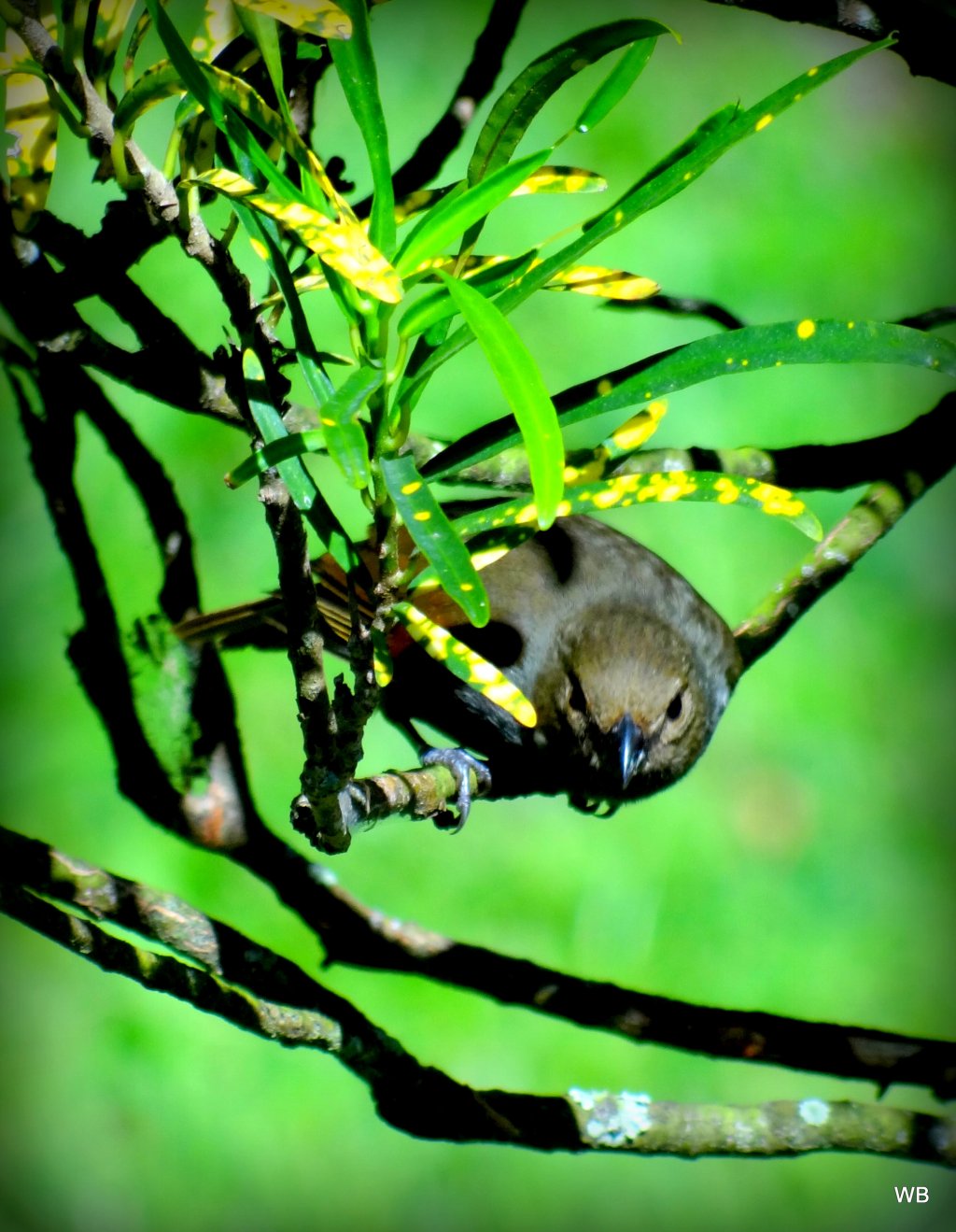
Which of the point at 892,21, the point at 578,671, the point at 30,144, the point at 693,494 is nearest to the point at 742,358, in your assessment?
the point at 693,494

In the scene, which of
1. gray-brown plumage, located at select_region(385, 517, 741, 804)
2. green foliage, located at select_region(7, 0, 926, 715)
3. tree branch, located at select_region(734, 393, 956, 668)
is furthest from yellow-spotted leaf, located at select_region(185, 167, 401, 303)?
tree branch, located at select_region(734, 393, 956, 668)

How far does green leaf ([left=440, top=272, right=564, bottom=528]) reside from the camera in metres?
0.64

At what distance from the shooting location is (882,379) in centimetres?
183

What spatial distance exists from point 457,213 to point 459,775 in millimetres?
752

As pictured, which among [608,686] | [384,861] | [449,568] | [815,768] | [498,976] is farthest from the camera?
[815,768]

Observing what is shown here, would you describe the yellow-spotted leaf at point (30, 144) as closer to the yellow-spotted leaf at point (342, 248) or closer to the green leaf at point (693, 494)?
the yellow-spotted leaf at point (342, 248)

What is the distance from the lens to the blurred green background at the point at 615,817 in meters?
1.61

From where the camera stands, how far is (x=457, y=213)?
2.34 feet

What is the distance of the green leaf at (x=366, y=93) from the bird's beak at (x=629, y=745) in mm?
711

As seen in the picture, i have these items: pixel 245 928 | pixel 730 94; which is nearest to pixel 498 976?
pixel 245 928

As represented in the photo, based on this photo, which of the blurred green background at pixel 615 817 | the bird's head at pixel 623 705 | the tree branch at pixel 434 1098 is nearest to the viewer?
the tree branch at pixel 434 1098

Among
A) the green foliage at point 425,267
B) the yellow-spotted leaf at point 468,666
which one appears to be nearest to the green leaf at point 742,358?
the green foliage at point 425,267

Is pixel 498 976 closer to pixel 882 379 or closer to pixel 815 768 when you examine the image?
pixel 815 768

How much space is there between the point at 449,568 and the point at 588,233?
0.72 ft
